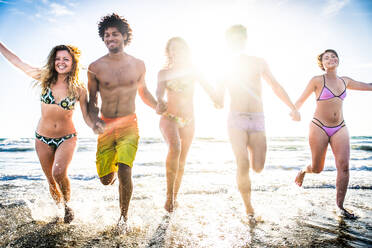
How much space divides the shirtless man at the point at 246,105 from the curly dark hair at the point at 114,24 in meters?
1.72

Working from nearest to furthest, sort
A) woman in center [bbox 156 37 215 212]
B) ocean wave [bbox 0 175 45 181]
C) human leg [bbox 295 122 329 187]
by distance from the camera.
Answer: woman in center [bbox 156 37 215 212]
human leg [bbox 295 122 329 187]
ocean wave [bbox 0 175 45 181]

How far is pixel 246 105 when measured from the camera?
4.45 metres

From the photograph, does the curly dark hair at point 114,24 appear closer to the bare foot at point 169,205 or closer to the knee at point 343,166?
the bare foot at point 169,205

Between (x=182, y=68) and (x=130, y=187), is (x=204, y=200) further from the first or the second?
(x=182, y=68)

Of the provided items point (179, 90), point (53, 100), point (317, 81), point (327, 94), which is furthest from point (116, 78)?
point (327, 94)

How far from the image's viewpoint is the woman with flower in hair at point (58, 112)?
4.17 meters

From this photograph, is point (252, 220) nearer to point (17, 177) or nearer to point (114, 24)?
point (114, 24)

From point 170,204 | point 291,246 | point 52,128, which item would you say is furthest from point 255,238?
point 52,128

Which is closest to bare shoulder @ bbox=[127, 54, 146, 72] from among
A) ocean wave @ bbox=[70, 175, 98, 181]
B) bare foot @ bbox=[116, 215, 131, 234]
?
bare foot @ bbox=[116, 215, 131, 234]

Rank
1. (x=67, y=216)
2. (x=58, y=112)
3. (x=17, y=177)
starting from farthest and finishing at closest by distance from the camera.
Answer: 1. (x=17, y=177)
2. (x=58, y=112)
3. (x=67, y=216)

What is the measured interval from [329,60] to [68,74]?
471 cm

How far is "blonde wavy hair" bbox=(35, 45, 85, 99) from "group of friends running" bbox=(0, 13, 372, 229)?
0.05ft

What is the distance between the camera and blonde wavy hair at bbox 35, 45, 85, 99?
4273 mm

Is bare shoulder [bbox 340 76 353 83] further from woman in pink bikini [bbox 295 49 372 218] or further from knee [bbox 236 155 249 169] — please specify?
knee [bbox 236 155 249 169]
